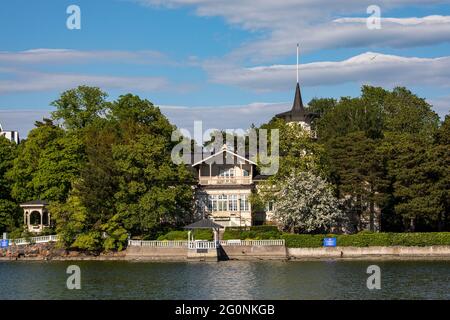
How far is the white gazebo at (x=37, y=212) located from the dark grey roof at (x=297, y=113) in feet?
86.0

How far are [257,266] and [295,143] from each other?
50.0ft

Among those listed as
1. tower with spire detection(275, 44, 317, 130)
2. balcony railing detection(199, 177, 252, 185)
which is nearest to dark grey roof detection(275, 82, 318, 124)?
tower with spire detection(275, 44, 317, 130)

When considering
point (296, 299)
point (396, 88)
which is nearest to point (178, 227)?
point (296, 299)

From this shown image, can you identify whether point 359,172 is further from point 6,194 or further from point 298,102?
point 6,194

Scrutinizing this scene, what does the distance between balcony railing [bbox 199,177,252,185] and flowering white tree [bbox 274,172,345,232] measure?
8.82 m

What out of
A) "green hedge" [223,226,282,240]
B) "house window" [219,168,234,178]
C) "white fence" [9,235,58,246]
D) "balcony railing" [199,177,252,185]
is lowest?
"white fence" [9,235,58,246]

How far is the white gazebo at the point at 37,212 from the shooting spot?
70750 millimetres

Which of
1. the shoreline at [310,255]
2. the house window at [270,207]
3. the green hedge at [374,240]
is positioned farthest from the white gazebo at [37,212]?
the green hedge at [374,240]

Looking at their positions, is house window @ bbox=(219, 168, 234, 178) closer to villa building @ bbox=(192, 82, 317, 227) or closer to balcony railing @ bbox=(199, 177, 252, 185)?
villa building @ bbox=(192, 82, 317, 227)

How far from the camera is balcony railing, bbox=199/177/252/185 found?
76812 millimetres

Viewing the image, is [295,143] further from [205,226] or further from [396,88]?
[396,88]

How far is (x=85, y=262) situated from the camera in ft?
205

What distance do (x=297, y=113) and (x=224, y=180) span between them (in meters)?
12.5

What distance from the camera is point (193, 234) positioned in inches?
2566
